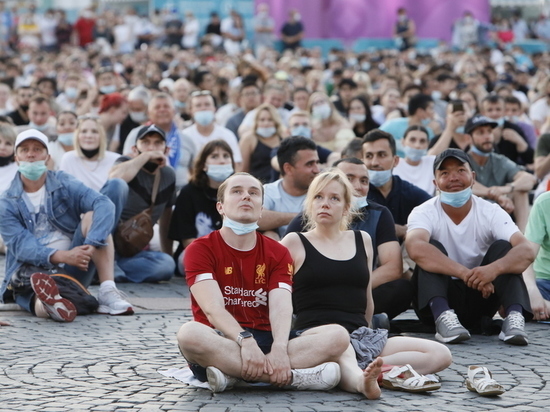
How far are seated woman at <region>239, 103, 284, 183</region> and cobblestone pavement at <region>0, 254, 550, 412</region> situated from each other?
15.8 ft

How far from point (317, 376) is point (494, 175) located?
553 centimetres

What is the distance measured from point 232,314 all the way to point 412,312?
3026mm

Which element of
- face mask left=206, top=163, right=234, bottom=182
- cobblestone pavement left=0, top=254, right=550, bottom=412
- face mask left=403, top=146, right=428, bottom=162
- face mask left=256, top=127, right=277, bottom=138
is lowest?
cobblestone pavement left=0, top=254, right=550, bottom=412

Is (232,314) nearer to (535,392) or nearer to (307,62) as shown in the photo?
(535,392)

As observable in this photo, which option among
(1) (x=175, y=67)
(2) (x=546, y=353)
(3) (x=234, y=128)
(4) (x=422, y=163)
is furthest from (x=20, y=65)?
(2) (x=546, y=353)

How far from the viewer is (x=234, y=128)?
1580 cm

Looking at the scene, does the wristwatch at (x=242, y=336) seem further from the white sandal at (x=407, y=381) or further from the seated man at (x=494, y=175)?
the seated man at (x=494, y=175)

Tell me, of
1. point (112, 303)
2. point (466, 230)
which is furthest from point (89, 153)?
point (466, 230)

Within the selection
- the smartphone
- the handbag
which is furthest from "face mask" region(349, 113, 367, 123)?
the handbag

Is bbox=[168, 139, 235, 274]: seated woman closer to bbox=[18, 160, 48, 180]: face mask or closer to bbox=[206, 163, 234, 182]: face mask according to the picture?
bbox=[206, 163, 234, 182]: face mask

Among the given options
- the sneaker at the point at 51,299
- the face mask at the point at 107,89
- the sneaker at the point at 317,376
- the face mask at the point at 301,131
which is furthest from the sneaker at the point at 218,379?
the face mask at the point at 107,89

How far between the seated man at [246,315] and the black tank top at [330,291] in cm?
32

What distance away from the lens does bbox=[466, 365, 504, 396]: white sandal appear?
5816mm

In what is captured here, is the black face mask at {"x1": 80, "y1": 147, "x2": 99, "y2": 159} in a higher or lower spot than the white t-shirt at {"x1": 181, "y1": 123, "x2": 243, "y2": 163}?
lower
